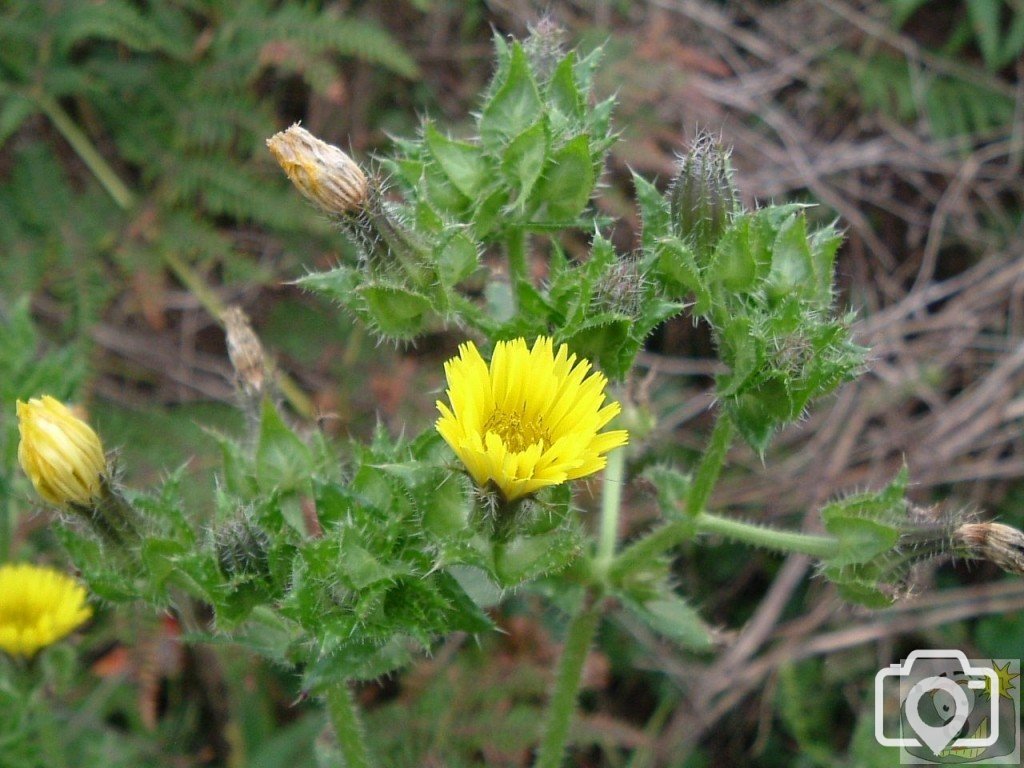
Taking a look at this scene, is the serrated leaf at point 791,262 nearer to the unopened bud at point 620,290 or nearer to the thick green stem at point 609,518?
the unopened bud at point 620,290

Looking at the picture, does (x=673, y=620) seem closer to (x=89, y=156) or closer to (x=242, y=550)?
(x=242, y=550)

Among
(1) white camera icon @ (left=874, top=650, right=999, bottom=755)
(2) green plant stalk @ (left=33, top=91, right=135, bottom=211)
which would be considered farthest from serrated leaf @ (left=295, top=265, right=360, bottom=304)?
(2) green plant stalk @ (left=33, top=91, right=135, bottom=211)

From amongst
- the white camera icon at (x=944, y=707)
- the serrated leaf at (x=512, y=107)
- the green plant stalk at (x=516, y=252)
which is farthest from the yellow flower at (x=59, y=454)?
the white camera icon at (x=944, y=707)

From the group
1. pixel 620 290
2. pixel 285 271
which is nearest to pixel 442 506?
pixel 620 290

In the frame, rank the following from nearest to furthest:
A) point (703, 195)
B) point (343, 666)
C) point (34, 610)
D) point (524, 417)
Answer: point (524, 417) < point (343, 666) < point (703, 195) < point (34, 610)

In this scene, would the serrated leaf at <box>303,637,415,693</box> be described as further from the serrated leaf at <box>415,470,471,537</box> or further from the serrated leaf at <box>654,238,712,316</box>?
the serrated leaf at <box>654,238,712,316</box>

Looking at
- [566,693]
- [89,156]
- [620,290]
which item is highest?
[89,156]

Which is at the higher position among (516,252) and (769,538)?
(516,252)
